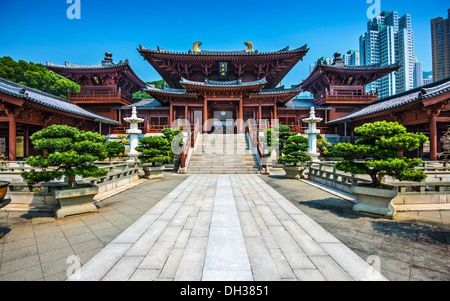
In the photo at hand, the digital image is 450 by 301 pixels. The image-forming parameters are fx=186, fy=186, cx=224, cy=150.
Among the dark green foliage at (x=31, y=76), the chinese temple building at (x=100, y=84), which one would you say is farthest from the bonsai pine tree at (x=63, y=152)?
the dark green foliage at (x=31, y=76)

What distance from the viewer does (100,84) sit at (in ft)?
74.5

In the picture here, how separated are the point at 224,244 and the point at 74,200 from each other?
156 inches

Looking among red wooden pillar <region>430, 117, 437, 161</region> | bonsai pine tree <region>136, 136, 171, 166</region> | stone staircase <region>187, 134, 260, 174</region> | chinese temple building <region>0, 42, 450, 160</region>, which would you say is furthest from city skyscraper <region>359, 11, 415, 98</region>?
bonsai pine tree <region>136, 136, 171, 166</region>

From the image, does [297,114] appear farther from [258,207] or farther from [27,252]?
[27,252]

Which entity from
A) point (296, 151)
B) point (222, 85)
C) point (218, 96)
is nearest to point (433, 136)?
point (296, 151)

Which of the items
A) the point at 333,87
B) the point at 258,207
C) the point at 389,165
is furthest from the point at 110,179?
the point at 333,87

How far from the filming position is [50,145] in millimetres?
4340

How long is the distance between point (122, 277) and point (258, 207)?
3599 mm

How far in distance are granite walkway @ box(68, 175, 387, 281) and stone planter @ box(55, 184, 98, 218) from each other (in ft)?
4.94

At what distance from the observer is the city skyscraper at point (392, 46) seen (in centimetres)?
6288

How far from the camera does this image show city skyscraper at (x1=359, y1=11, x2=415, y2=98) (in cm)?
6288

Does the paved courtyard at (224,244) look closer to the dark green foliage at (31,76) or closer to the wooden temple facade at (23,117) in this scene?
the wooden temple facade at (23,117)

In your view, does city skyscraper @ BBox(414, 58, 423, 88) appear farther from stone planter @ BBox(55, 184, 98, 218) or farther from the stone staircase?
stone planter @ BBox(55, 184, 98, 218)
